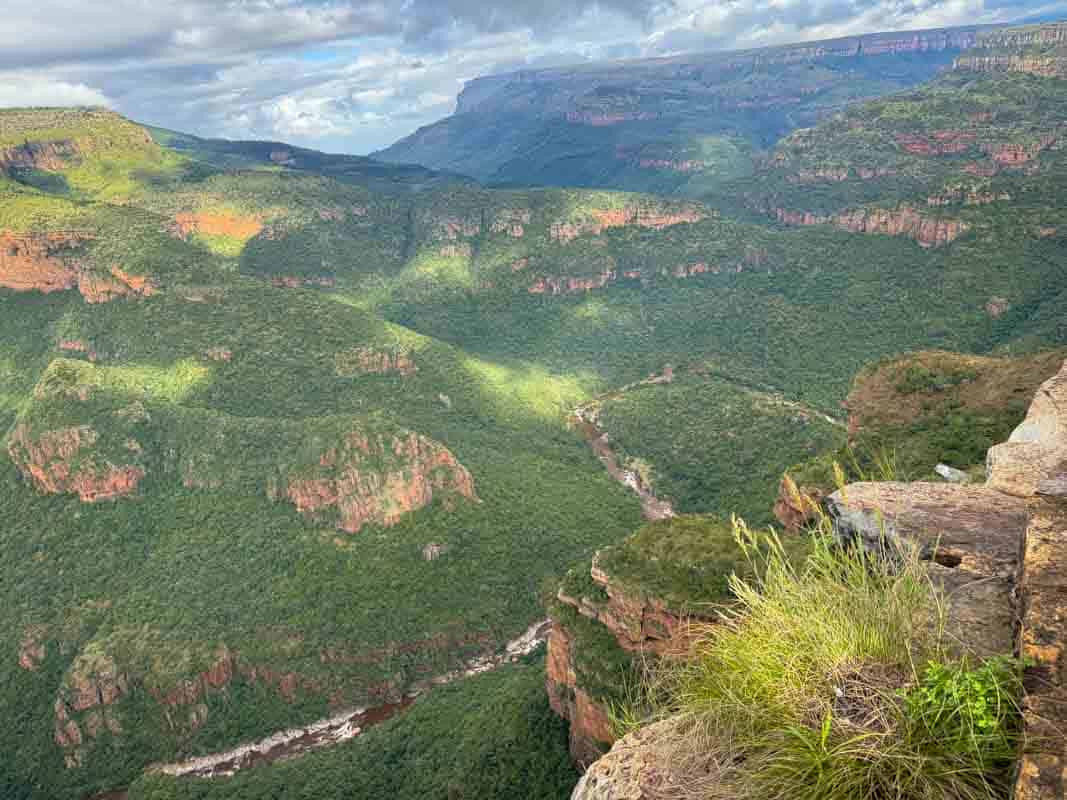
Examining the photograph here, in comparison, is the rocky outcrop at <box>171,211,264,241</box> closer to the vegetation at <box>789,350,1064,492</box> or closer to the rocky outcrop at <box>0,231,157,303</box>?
the rocky outcrop at <box>0,231,157,303</box>

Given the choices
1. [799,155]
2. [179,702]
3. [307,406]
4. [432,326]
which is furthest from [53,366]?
[799,155]

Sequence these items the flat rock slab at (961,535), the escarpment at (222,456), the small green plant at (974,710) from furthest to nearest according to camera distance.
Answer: the escarpment at (222,456), the flat rock slab at (961,535), the small green plant at (974,710)

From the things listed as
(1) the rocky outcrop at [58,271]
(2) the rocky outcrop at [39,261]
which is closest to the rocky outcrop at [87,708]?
(1) the rocky outcrop at [58,271]

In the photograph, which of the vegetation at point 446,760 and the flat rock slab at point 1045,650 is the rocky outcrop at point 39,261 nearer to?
the vegetation at point 446,760

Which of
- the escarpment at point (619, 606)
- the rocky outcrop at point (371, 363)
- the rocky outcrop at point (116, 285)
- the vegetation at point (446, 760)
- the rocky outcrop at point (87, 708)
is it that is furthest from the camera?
the rocky outcrop at point (371, 363)

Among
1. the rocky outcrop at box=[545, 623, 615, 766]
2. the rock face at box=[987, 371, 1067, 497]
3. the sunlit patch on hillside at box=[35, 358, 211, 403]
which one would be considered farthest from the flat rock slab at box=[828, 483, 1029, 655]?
the sunlit patch on hillside at box=[35, 358, 211, 403]

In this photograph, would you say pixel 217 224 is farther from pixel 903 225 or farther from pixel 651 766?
pixel 651 766

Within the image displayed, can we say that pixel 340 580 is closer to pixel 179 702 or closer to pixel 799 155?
pixel 179 702
